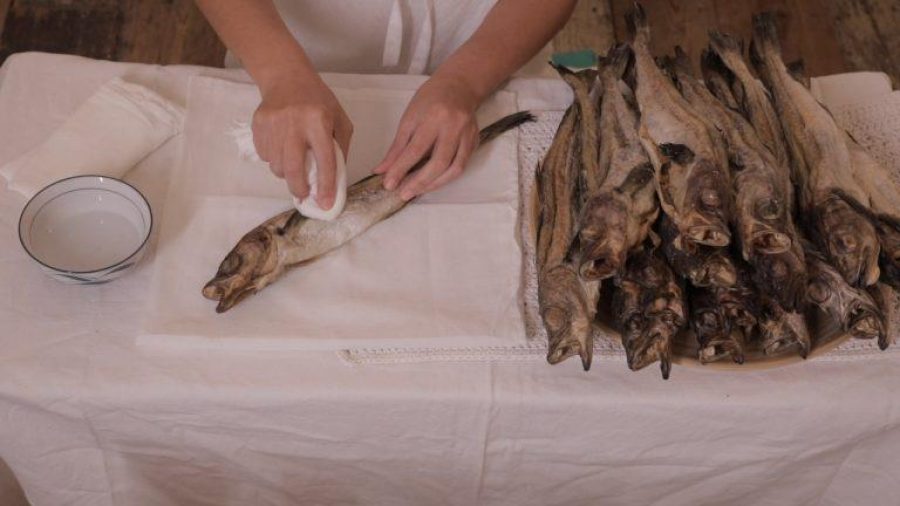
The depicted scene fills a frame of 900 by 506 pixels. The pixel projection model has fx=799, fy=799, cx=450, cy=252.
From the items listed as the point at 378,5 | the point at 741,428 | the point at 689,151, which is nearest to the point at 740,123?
the point at 689,151

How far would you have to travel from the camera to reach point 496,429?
0.81 metres

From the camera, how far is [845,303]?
712mm

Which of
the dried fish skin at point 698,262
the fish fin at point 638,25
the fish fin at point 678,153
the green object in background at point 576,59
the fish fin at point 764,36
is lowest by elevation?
the green object in background at point 576,59

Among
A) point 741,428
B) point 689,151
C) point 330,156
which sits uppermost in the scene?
point 689,151

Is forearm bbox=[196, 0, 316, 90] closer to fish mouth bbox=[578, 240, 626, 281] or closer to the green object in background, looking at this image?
fish mouth bbox=[578, 240, 626, 281]

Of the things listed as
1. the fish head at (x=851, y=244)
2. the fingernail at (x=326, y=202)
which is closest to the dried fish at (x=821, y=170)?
the fish head at (x=851, y=244)

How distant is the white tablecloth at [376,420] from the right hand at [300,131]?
0.51ft

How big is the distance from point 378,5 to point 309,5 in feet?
0.33

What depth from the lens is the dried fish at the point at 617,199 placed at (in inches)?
28.1

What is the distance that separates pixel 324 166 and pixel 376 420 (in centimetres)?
26

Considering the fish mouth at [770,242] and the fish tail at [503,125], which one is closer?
the fish mouth at [770,242]

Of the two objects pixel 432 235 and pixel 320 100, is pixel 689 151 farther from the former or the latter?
pixel 320 100

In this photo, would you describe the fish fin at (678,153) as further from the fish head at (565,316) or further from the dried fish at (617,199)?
the fish head at (565,316)

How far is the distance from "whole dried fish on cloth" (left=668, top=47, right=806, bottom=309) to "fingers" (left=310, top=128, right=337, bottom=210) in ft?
1.30
